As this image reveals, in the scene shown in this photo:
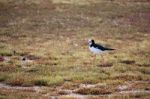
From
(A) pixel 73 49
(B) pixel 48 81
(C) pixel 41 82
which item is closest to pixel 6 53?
(A) pixel 73 49

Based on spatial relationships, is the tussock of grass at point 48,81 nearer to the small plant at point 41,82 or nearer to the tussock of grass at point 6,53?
the small plant at point 41,82

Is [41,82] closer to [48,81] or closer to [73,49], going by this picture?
[48,81]

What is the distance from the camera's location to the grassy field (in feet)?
77.7

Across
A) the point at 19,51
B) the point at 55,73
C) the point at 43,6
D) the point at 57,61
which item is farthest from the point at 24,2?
the point at 55,73

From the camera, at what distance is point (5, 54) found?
33938 mm

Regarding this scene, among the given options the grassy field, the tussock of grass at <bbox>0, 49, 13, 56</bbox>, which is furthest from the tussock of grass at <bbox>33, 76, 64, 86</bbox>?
the tussock of grass at <bbox>0, 49, 13, 56</bbox>

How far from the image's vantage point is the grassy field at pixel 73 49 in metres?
23.7

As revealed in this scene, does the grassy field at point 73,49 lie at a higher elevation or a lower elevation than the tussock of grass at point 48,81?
lower

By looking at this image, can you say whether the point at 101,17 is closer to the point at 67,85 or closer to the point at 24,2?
the point at 24,2

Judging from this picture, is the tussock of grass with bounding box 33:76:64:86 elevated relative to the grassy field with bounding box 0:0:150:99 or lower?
elevated

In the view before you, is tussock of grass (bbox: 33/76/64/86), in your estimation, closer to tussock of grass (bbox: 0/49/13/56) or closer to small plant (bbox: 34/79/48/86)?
small plant (bbox: 34/79/48/86)

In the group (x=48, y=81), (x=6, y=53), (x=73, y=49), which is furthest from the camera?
(x=73, y=49)

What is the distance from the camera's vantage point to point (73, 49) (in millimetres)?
36656

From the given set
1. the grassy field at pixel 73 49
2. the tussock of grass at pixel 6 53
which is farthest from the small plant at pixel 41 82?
the tussock of grass at pixel 6 53
